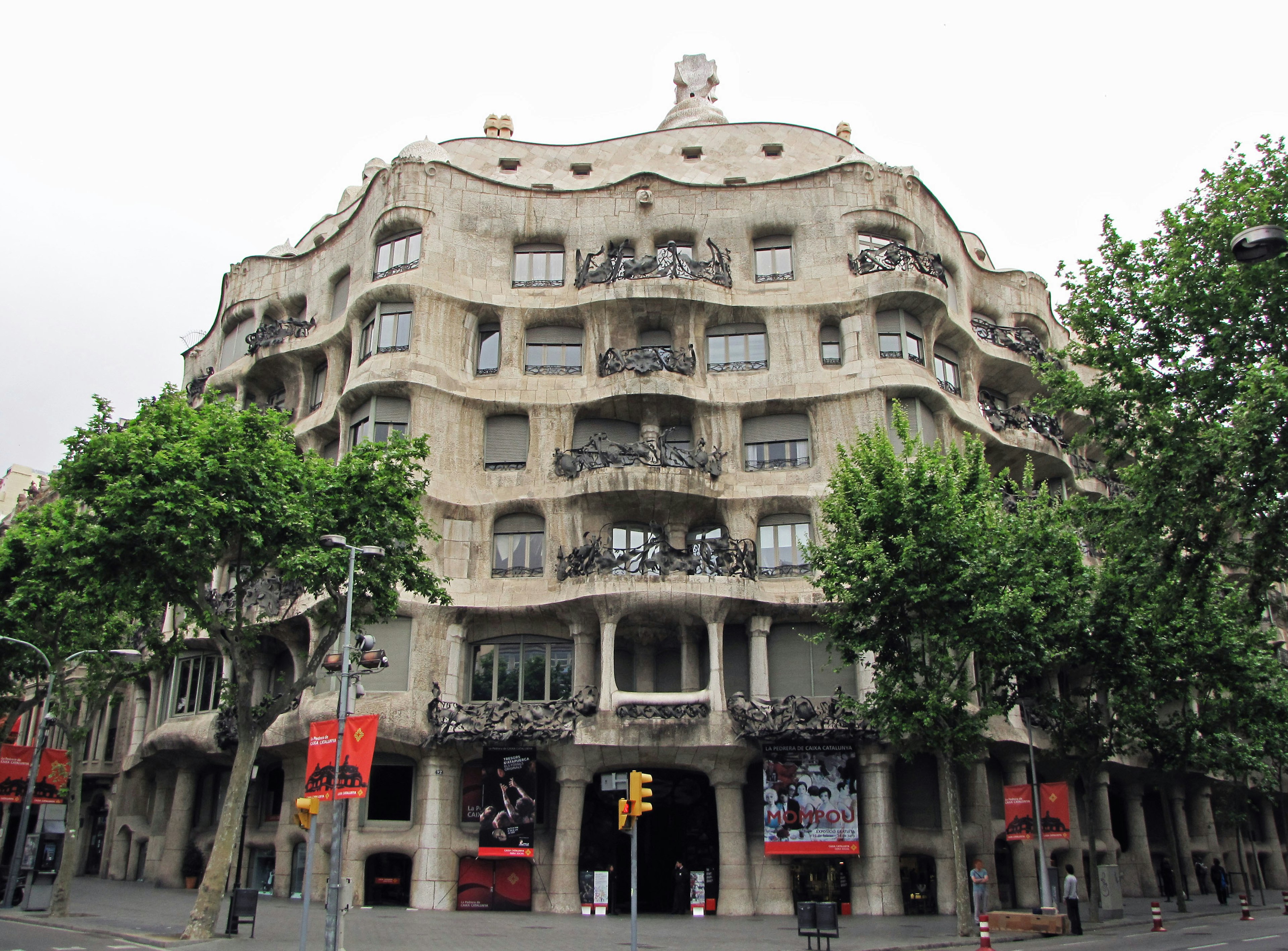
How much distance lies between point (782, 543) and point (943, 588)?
9.85 meters

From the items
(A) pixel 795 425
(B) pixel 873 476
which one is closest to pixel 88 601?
(B) pixel 873 476

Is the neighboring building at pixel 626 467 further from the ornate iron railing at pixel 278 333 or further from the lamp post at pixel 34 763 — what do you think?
the lamp post at pixel 34 763

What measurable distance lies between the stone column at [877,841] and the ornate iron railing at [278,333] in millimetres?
26359

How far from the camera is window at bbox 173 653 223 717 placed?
40500 millimetres

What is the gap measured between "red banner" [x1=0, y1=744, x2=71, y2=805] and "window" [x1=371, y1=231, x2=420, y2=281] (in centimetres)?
1869

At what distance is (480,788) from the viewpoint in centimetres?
3300

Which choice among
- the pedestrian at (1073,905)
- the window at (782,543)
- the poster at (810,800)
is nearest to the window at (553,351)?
the window at (782,543)

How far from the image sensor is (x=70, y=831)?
95.1 feet

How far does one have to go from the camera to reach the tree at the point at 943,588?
25719 millimetres

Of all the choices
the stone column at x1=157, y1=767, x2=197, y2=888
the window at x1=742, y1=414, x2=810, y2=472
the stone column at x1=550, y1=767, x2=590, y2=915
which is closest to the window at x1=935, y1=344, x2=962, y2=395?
the window at x1=742, y1=414, x2=810, y2=472

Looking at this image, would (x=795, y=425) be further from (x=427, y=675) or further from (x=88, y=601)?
(x=88, y=601)

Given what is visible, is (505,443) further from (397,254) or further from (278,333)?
(278,333)

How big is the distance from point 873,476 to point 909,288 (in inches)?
468

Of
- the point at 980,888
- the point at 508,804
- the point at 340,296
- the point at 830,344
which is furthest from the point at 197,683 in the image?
the point at 980,888
